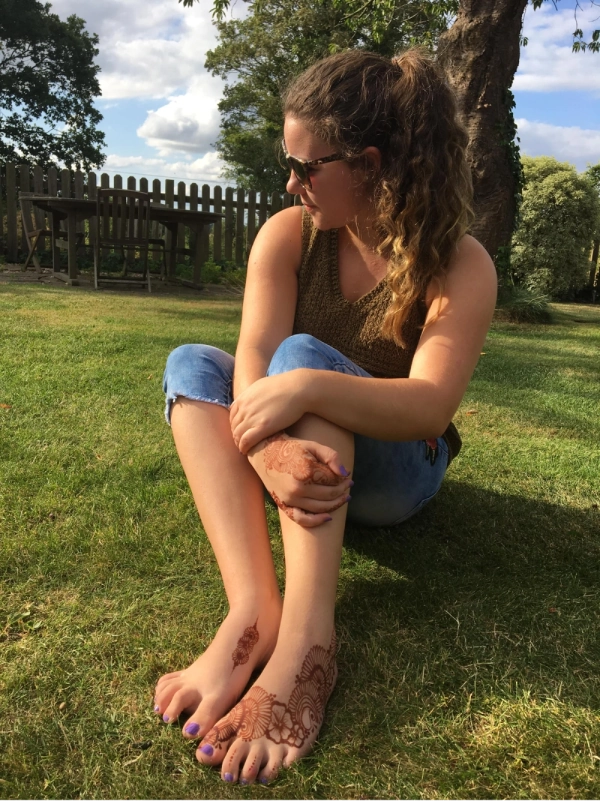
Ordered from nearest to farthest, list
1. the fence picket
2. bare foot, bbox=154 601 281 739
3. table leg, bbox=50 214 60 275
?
bare foot, bbox=154 601 281 739 < table leg, bbox=50 214 60 275 < the fence picket

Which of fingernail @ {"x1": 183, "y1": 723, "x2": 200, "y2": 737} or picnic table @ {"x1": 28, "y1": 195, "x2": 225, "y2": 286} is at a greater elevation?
picnic table @ {"x1": 28, "y1": 195, "x2": 225, "y2": 286}

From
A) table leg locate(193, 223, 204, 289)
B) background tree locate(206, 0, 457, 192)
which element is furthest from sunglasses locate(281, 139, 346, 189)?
background tree locate(206, 0, 457, 192)

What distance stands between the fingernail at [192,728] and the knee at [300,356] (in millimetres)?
750

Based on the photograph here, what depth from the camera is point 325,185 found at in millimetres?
1646

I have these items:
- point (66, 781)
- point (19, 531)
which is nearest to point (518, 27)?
point (19, 531)

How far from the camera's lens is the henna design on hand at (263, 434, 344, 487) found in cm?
133

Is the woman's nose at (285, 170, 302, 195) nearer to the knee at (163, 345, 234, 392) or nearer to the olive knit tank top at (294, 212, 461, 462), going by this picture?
the olive knit tank top at (294, 212, 461, 462)

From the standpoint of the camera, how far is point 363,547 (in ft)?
6.40

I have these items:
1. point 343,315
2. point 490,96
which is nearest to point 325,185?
point 343,315

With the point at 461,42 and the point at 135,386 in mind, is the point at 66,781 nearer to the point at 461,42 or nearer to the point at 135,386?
the point at 135,386

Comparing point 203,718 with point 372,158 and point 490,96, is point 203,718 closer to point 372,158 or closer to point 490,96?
point 372,158

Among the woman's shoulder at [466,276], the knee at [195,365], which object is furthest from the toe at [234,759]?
the woman's shoulder at [466,276]

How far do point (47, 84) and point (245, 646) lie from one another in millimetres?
23059

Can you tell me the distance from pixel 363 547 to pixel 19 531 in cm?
103
